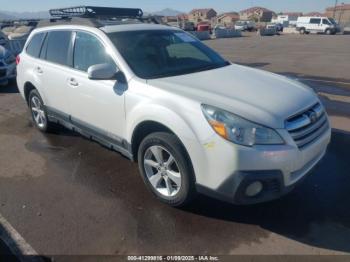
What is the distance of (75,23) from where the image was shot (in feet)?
15.0

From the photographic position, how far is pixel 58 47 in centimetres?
486

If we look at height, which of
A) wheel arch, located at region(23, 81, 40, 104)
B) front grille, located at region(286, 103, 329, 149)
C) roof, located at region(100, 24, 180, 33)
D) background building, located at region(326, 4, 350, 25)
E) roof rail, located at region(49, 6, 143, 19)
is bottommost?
background building, located at region(326, 4, 350, 25)

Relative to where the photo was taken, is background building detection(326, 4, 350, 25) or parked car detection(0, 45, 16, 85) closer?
parked car detection(0, 45, 16, 85)

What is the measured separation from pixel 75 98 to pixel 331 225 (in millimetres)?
3287

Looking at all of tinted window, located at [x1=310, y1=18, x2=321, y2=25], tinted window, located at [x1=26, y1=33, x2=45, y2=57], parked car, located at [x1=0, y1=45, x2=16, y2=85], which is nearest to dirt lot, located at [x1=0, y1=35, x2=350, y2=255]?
tinted window, located at [x1=26, y1=33, x2=45, y2=57]

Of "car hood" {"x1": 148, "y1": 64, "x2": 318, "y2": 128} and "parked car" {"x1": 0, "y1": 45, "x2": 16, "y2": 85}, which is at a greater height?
"car hood" {"x1": 148, "y1": 64, "x2": 318, "y2": 128}

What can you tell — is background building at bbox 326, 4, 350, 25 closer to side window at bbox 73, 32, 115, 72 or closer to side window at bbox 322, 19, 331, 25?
side window at bbox 322, 19, 331, 25

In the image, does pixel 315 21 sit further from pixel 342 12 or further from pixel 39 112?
pixel 342 12

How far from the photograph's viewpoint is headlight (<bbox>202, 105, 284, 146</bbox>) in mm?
2822

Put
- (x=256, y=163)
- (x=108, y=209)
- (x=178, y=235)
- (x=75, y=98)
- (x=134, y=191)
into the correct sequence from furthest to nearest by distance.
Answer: (x=75, y=98)
(x=134, y=191)
(x=108, y=209)
(x=178, y=235)
(x=256, y=163)

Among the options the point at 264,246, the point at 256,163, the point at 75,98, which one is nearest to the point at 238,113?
the point at 256,163

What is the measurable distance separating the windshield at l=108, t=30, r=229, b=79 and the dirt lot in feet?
4.51

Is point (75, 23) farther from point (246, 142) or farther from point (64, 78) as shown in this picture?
point (246, 142)

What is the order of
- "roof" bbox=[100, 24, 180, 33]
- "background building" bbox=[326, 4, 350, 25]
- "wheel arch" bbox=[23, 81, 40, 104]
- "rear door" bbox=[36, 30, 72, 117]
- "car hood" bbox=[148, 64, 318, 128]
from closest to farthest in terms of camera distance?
"car hood" bbox=[148, 64, 318, 128] → "roof" bbox=[100, 24, 180, 33] → "rear door" bbox=[36, 30, 72, 117] → "wheel arch" bbox=[23, 81, 40, 104] → "background building" bbox=[326, 4, 350, 25]
